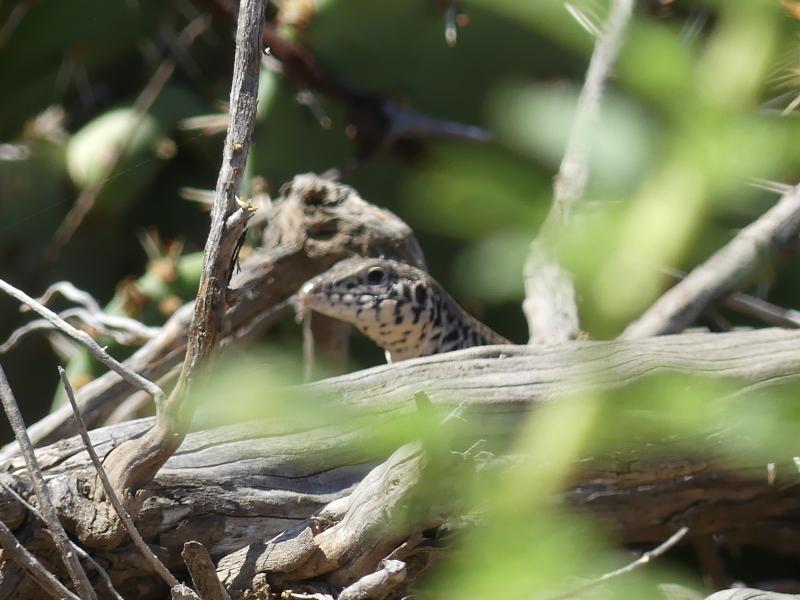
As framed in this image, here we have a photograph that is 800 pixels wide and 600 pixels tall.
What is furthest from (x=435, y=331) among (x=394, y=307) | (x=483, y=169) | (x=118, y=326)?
(x=483, y=169)

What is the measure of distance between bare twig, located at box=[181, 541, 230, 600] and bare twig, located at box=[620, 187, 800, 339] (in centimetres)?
107

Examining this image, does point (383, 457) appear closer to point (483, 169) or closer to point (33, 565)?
point (33, 565)

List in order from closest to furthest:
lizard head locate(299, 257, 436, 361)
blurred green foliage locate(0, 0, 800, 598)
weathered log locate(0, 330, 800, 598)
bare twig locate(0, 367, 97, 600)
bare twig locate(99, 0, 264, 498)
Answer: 1. blurred green foliage locate(0, 0, 800, 598)
2. bare twig locate(99, 0, 264, 498)
3. bare twig locate(0, 367, 97, 600)
4. weathered log locate(0, 330, 800, 598)
5. lizard head locate(299, 257, 436, 361)

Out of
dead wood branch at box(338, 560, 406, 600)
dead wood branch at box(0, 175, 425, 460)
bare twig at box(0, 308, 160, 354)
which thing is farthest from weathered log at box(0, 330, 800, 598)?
bare twig at box(0, 308, 160, 354)

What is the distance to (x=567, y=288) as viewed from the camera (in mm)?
2297

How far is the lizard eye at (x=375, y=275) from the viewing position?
2.37m

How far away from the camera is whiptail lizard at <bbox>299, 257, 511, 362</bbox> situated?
7.62ft

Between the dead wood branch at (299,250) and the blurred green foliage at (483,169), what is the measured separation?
188 millimetres

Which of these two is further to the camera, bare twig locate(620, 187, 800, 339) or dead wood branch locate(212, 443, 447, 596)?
bare twig locate(620, 187, 800, 339)

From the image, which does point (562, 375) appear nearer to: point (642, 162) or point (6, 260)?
point (642, 162)

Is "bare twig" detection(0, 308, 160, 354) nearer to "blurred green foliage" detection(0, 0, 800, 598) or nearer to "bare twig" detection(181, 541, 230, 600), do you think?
"blurred green foliage" detection(0, 0, 800, 598)

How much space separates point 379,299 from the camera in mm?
2379

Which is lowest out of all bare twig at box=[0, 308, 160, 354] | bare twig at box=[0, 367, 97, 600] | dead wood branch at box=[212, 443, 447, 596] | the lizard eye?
dead wood branch at box=[212, 443, 447, 596]

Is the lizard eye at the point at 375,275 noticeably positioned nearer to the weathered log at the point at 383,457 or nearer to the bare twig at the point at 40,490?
the weathered log at the point at 383,457
